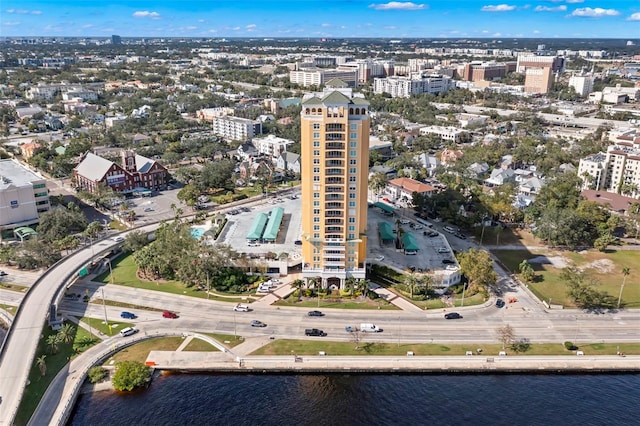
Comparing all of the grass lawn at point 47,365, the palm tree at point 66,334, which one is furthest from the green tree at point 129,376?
the palm tree at point 66,334

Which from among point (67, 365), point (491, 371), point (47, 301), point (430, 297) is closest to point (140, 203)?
point (47, 301)

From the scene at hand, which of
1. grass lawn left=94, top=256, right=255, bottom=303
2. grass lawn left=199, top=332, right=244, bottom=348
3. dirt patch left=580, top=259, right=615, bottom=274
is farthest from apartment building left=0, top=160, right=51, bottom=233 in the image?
dirt patch left=580, top=259, right=615, bottom=274

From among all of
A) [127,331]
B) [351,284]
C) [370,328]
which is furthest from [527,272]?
[127,331]

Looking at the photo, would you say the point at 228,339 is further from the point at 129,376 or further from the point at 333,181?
the point at 333,181

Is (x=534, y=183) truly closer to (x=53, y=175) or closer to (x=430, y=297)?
(x=430, y=297)

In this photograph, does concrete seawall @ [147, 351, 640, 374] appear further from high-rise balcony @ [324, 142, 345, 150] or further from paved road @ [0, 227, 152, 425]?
high-rise balcony @ [324, 142, 345, 150]
